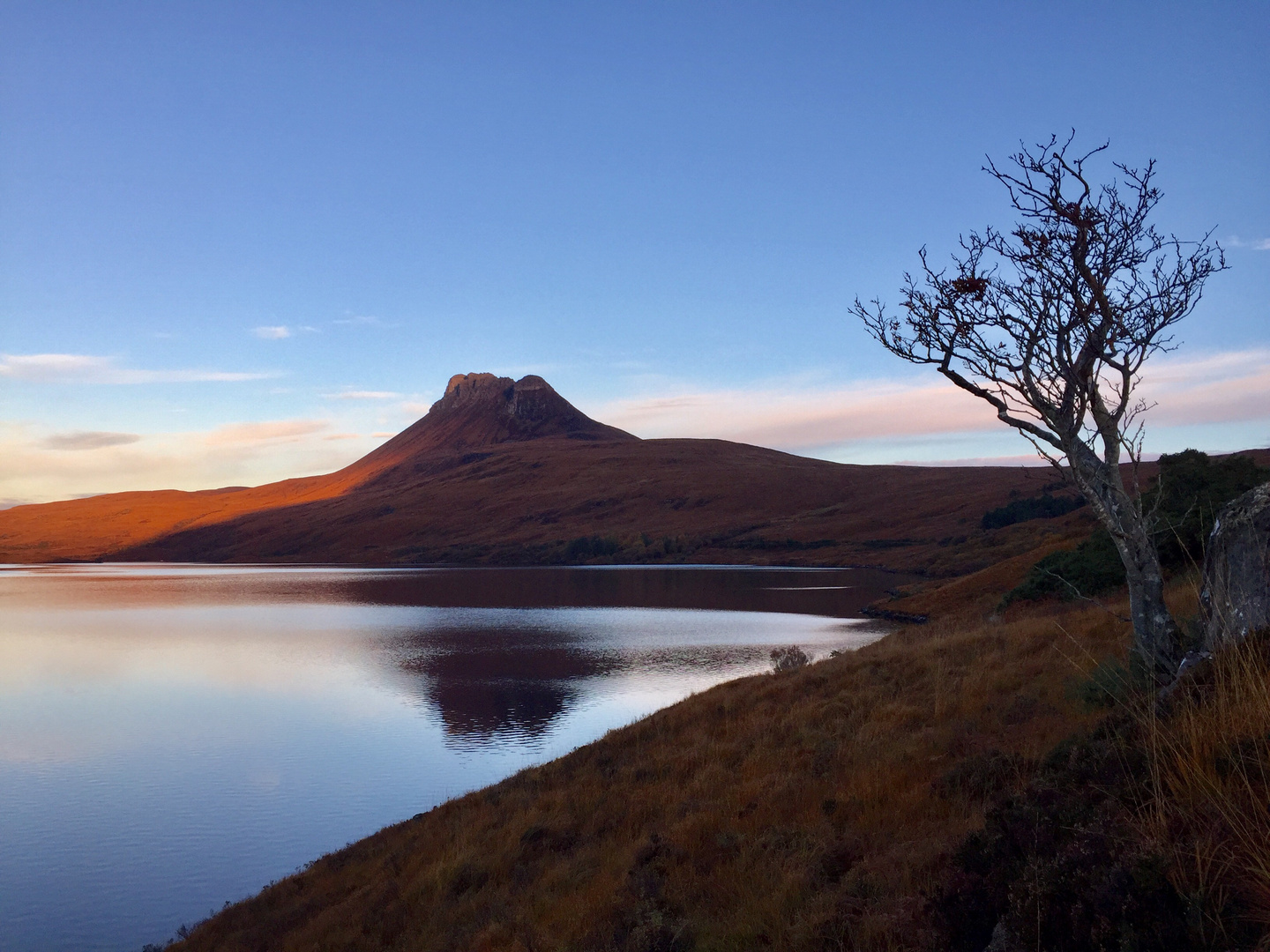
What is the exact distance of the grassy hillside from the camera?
256 inches

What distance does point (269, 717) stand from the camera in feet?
86.6

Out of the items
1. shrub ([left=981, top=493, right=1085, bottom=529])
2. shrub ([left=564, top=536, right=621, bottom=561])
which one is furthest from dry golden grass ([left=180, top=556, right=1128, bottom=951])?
shrub ([left=564, top=536, right=621, bottom=561])

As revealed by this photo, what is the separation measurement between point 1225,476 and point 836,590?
46.7m

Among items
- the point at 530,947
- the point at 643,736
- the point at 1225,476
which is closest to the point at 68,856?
the point at 643,736

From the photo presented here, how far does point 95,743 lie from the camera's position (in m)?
23.1

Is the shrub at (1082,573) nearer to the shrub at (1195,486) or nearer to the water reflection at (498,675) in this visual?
the shrub at (1195,486)

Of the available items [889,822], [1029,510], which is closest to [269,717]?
[889,822]

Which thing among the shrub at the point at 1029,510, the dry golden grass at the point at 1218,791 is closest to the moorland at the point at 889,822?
the dry golden grass at the point at 1218,791

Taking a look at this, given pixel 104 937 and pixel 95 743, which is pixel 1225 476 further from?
pixel 95 743

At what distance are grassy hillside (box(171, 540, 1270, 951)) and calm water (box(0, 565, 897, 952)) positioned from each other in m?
3.05

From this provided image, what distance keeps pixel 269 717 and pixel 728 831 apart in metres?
21.4

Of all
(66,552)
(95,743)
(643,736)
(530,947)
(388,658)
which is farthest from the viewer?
(66,552)

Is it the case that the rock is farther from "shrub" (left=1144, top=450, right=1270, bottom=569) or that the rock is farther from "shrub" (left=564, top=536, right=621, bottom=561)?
"shrub" (left=564, top=536, right=621, bottom=561)

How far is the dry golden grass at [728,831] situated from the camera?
6863mm
